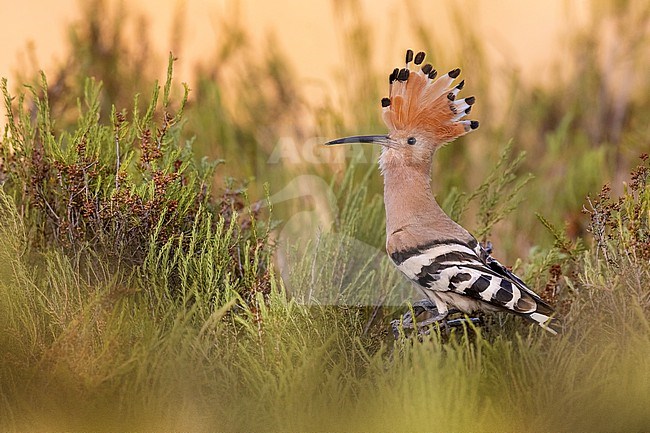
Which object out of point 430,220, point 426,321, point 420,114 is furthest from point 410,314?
point 420,114

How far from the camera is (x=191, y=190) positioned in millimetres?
2182

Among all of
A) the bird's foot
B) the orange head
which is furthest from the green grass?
the orange head

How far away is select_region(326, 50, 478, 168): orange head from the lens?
2076 mm

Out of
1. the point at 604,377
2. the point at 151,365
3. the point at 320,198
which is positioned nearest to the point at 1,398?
the point at 151,365

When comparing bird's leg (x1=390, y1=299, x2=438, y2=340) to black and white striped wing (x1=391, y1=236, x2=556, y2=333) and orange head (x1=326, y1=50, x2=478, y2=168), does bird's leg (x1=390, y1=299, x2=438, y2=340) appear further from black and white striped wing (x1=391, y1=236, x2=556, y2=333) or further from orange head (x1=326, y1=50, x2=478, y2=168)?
orange head (x1=326, y1=50, x2=478, y2=168)

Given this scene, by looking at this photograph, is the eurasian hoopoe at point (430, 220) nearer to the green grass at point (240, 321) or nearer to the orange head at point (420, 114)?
the orange head at point (420, 114)

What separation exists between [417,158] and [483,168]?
2.41 m

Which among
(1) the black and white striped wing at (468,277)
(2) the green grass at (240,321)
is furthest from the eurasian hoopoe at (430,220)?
(2) the green grass at (240,321)

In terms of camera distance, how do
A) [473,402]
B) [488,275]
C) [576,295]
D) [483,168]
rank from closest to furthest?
[473,402], [488,275], [576,295], [483,168]

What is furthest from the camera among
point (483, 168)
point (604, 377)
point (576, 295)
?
point (483, 168)

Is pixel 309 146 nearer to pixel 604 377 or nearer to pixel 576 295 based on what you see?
pixel 576 295

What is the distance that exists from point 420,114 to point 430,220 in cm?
27

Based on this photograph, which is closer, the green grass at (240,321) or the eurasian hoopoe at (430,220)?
the green grass at (240,321)

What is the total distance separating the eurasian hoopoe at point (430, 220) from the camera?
1938 millimetres
